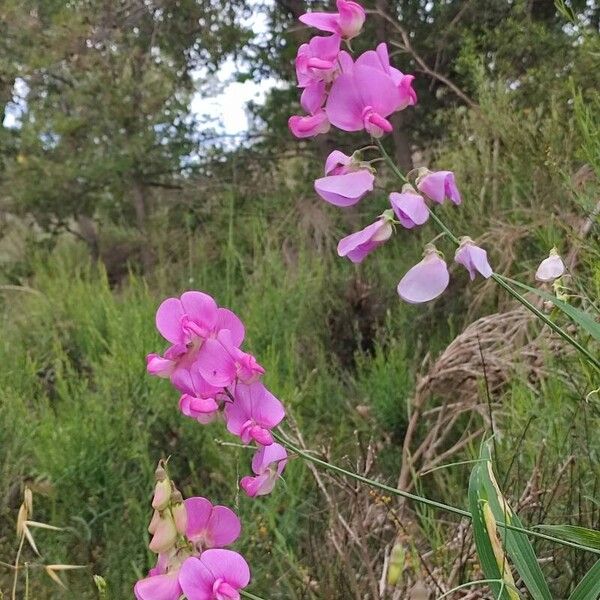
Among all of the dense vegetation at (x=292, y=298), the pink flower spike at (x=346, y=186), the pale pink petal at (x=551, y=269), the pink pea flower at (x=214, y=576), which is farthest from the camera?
the dense vegetation at (x=292, y=298)

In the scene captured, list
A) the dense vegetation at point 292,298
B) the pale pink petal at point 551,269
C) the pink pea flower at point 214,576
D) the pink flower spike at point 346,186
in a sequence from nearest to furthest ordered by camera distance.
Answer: the pink pea flower at point 214,576 → the pink flower spike at point 346,186 → the pale pink petal at point 551,269 → the dense vegetation at point 292,298

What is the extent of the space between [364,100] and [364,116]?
2cm

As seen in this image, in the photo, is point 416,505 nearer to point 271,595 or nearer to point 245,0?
point 271,595

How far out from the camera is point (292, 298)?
9.72 ft

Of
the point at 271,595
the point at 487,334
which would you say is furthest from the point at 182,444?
the point at 487,334

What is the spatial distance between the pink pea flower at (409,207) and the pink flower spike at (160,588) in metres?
0.36

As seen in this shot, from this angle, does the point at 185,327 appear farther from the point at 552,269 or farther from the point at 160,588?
the point at 552,269

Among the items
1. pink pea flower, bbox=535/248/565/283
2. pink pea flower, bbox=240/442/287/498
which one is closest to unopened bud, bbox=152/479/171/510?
pink pea flower, bbox=240/442/287/498

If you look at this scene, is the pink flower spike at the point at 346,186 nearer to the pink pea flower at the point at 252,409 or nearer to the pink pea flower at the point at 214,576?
the pink pea flower at the point at 252,409

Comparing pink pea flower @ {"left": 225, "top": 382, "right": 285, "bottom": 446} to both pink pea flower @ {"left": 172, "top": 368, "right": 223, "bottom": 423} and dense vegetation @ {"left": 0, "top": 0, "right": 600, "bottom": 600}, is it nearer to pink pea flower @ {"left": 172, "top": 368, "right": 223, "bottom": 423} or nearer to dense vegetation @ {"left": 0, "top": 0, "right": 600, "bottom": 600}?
pink pea flower @ {"left": 172, "top": 368, "right": 223, "bottom": 423}

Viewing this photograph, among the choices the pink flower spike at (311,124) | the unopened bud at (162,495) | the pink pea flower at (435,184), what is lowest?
the unopened bud at (162,495)

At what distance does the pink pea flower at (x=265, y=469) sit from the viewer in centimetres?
66

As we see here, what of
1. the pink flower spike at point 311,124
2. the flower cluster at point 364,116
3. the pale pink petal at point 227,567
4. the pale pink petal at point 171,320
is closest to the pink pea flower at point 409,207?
the flower cluster at point 364,116

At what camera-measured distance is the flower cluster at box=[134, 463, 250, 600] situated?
1.76ft
